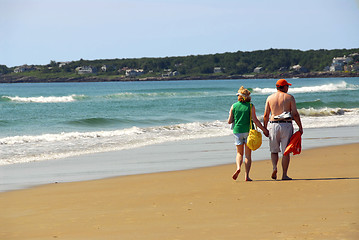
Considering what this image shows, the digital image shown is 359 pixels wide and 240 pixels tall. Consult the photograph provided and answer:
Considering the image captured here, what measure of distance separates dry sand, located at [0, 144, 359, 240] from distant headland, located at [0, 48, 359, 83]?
449 ft

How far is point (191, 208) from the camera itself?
620 centimetres

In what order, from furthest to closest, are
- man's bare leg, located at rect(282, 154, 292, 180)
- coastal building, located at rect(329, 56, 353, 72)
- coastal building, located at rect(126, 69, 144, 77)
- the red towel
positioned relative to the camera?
1. coastal building, located at rect(126, 69, 144, 77)
2. coastal building, located at rect(329, 56, 353, 72)
3. man's bare leg, located at rect(282, 154, 292, 180)
4. the red towel

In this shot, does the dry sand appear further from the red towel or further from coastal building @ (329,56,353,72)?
coastal building @ (329,56,353,72)

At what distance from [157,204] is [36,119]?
22.7 meters

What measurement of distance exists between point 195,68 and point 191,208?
16763cm

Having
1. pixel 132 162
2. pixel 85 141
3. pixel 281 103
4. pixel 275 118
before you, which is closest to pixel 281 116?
pixel 275 118

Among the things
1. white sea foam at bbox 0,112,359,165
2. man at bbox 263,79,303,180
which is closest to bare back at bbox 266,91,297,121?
man at bbox 263,79,303,180

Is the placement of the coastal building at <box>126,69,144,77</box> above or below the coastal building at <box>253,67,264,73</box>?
above

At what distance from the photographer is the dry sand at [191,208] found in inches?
201

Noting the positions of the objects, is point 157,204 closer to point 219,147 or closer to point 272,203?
point 272,203

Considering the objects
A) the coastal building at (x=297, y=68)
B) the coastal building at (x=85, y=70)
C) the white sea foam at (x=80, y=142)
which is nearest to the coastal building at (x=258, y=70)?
the coastal building at (x=297, y=68)

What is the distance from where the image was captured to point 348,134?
1692 centimetres

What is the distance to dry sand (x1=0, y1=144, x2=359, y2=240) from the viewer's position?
5.10 m

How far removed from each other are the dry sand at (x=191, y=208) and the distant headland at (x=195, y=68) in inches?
5390
